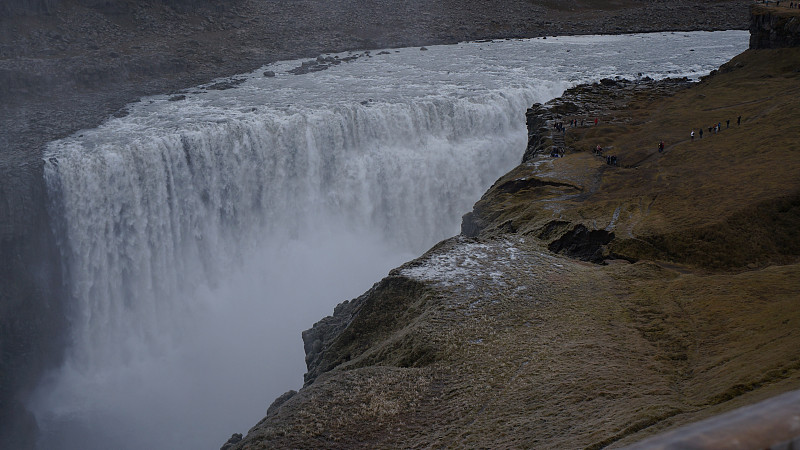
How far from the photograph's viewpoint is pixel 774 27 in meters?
45.3

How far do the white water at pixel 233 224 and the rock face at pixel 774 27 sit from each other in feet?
45.0

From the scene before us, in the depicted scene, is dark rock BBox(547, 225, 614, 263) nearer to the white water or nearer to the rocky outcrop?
the rocky outcrop

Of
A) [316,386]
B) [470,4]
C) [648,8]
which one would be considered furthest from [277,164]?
[648,8]

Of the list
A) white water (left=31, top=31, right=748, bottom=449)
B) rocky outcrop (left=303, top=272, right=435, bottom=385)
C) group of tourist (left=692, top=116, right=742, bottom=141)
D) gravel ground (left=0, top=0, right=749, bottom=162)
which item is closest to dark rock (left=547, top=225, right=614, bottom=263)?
rocky outcrop (left=303, top=272, right=435, bottom=385)

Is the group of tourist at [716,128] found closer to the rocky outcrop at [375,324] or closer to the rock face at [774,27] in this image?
the rock face at [774,27]

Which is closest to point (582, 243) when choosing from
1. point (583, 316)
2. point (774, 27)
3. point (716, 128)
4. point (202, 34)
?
point (583, 316)

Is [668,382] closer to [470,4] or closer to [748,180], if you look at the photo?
[748,180]

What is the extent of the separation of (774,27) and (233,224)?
122 ft

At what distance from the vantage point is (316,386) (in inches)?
677

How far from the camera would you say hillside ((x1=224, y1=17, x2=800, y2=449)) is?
1359 cm

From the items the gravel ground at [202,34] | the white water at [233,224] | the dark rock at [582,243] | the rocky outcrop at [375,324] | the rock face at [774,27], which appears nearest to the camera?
the rocky outcrop at [375,324]

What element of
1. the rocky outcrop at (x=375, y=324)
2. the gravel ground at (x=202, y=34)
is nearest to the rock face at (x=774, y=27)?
the gravel ground at (x=202, y=34)

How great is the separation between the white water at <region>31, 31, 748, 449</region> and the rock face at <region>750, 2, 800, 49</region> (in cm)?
1372

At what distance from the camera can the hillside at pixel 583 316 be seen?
13.6m
